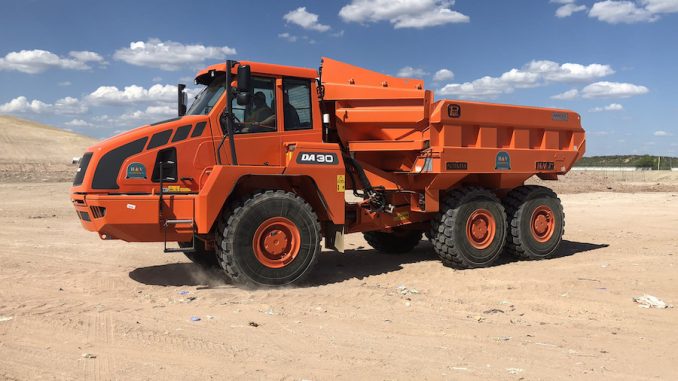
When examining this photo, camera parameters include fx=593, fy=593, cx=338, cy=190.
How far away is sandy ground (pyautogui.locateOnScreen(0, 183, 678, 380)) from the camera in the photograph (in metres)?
4.51

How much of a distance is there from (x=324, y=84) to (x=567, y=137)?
4.61 m

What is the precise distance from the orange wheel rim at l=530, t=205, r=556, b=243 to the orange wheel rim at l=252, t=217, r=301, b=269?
442 cm

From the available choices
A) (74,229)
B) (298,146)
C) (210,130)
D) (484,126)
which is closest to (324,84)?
(298,146)

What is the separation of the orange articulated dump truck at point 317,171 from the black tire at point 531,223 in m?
0.03

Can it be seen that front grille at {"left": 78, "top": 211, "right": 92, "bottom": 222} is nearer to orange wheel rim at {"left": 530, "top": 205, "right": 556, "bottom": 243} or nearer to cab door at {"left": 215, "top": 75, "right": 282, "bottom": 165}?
cab door at {"left": 215, "top": 75, "right": 282, "bottom": 165}

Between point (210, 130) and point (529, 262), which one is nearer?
point (210, 130)

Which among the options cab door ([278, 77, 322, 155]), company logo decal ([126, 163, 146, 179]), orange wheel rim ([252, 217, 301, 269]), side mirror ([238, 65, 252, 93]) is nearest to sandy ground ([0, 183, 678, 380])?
orange wheel rim ([252, 217, 301, 269])

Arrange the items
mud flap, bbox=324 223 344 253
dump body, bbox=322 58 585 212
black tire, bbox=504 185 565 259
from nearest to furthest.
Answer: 1. mud flap, bbox=324 223 344 253
2. dump body, bbox=322 58 585 212
3. black tire, bbox=504 185 565 259

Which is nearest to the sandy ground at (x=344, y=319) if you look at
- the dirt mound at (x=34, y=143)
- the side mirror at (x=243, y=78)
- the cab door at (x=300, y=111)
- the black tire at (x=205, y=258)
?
the black tire at (x=205, y=258)

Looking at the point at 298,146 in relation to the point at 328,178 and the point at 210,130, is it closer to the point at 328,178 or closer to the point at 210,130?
the point at 328,178

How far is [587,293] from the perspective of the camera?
7133 millimetres

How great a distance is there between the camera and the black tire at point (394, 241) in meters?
10.6

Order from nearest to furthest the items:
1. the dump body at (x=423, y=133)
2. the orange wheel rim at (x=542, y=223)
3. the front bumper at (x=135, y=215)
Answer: the front bumper at (x=135, y=215)
the dump body at (x=423, y=133)
the orange wheel rim at (x=542, y=223)

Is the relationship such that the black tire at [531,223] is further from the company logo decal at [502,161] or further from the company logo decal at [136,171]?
the company logo decal at [136,171]
